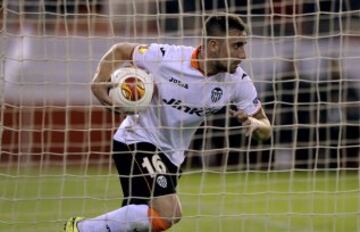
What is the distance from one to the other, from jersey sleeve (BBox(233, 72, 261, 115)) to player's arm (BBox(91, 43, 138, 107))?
0.71 metres

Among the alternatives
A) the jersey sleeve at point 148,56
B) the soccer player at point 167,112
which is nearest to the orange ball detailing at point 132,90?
the soccer player at point 167,112

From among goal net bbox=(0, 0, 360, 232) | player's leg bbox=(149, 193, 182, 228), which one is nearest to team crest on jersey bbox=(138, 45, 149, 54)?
player's leg bbox=(149, 193, 182, 228)

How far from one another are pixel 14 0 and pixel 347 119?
4099 mm

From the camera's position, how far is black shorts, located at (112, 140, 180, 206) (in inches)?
230

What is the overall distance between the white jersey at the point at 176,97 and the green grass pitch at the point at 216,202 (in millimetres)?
819

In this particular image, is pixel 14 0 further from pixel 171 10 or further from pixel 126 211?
pixel 126 211

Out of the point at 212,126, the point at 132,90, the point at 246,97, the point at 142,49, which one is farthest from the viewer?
the point at 212,126

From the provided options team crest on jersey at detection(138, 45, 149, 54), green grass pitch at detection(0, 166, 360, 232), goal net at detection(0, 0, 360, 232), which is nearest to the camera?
team crest on jersey at detection(138, 45, 149, 54)

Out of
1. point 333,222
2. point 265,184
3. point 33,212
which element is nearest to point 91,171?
point 265,184

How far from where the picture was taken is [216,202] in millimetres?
10062

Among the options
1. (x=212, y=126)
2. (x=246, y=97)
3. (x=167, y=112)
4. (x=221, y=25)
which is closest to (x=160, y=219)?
(x=167, y=112)

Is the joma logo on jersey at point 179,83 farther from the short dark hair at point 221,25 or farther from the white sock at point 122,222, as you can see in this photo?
the white sock at point 122,222

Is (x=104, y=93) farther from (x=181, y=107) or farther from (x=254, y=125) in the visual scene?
(x=254, y=125)

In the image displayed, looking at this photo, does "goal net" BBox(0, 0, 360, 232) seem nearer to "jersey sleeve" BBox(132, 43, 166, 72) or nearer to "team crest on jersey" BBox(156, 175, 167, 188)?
"team crest on jersey" BBox(156, 175, 167, 188)
